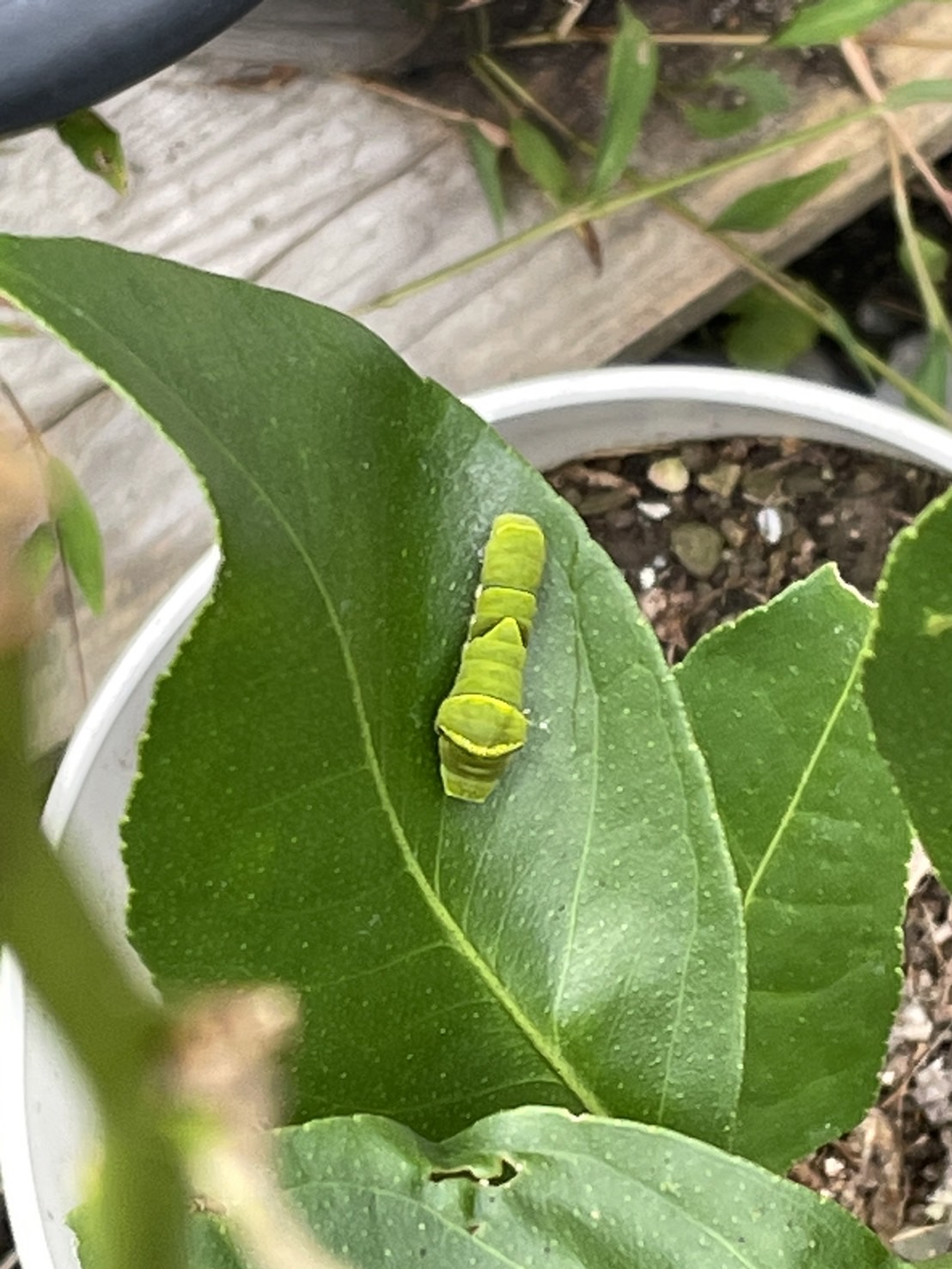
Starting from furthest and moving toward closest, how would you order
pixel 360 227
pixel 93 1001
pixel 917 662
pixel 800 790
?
pixel 360 227 → pixel 800 790 → pixel 917 662 → pixel 93 1001

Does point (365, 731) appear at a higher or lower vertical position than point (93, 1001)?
lower

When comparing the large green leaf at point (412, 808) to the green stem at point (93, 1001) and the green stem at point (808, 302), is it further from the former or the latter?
the green stem at point (808, 302)

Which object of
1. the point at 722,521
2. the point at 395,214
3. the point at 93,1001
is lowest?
the point at 722,521

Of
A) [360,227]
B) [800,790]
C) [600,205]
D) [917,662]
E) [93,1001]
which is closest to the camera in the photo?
[93,1001]

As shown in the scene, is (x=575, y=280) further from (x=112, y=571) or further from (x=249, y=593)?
(x=249, y=593)

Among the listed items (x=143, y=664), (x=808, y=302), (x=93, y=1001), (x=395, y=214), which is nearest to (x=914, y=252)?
(x=808, y=302)

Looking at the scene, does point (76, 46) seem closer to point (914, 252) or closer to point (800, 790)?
point (800, 790)

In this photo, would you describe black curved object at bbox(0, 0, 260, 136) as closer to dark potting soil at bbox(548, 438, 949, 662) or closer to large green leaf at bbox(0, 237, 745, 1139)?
large green leaf at bbox(0, 237, 745, 1139)
